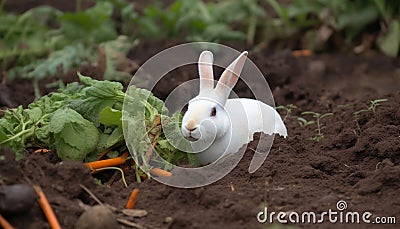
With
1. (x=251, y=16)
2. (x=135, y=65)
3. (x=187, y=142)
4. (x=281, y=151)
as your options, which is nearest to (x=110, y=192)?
(x=187, y=142)

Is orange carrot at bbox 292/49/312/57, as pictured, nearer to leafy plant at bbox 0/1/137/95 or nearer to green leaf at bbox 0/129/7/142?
leafy plant at bbox 0/1/137/95

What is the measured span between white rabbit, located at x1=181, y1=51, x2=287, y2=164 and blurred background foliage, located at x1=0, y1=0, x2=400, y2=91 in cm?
277

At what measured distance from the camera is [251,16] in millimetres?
7969

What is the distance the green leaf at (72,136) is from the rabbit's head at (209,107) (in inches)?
20.3

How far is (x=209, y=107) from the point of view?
3918mm

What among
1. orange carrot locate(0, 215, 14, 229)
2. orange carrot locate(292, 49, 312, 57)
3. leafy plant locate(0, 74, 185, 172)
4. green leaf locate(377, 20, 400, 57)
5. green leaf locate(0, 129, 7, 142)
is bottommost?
orange carrot locate(0, 215, 14, 229)

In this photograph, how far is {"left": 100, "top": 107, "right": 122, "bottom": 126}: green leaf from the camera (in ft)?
13.0

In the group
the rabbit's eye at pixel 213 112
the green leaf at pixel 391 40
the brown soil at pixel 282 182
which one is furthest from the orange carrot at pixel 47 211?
the green leaf at pixel 391 40

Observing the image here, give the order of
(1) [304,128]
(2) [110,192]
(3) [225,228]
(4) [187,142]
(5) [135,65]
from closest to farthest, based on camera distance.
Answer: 1. (3) [225,228]
2. (2) [110,192]
3. (4) [187,142]
4. (1) [304,128]
5. (5) [135,65]

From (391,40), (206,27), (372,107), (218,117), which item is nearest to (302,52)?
(391,40)

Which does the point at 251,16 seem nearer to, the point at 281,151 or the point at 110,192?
the point at 281,151

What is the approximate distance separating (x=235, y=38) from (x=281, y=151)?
11.6ft

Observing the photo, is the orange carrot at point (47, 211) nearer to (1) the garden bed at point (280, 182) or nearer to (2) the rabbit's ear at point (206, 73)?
(1) the garden bed at point (280, 182)

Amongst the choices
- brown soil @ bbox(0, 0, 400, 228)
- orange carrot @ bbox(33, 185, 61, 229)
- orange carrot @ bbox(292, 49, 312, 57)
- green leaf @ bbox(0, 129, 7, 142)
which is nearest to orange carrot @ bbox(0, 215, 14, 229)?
brown soil @ bbox(0, 0, 400, 228)
